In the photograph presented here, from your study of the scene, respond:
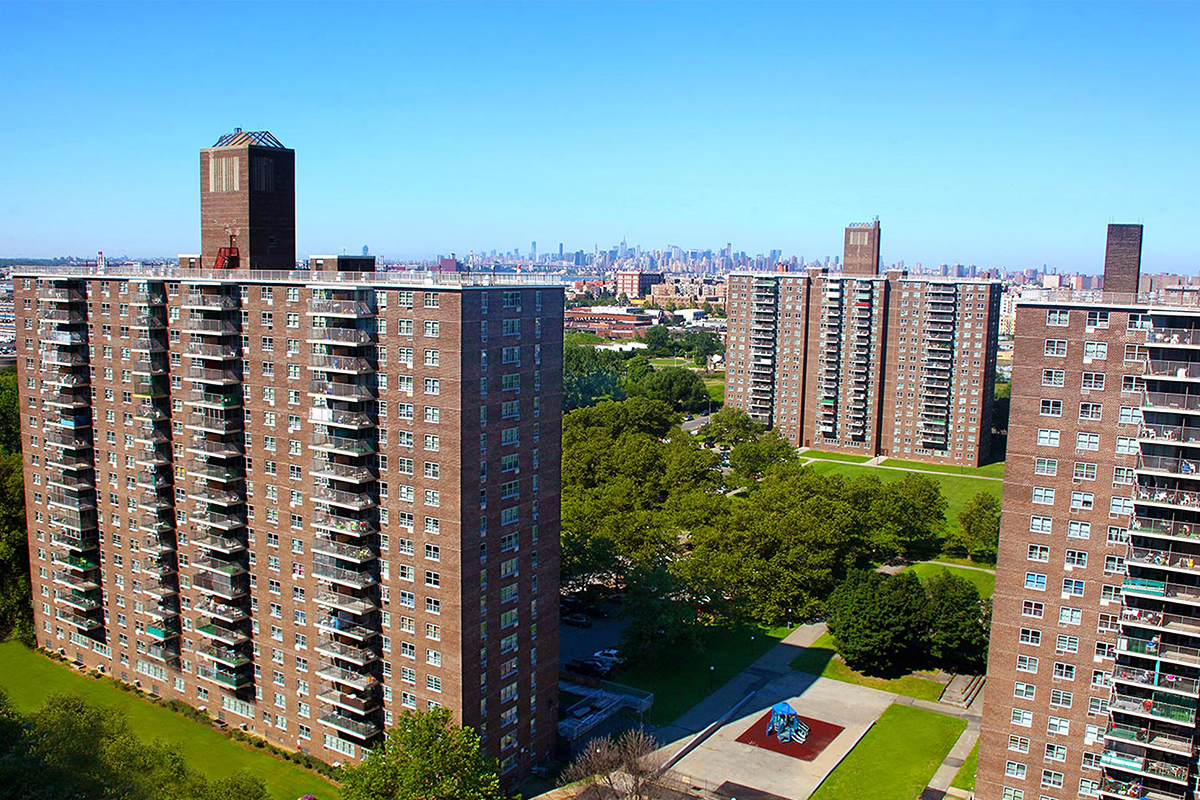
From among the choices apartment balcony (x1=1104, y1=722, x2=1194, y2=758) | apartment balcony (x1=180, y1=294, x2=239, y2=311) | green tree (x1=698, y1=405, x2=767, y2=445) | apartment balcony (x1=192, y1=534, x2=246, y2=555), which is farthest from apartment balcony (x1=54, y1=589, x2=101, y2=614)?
green tree (x1=698, y1=405, x2=767, y2=445)

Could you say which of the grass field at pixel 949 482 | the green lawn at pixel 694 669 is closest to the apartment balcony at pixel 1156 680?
the green lawn at pixel 694 669

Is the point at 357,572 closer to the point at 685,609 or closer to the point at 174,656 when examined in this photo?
the point at 174,656

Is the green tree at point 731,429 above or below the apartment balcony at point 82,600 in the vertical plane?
above

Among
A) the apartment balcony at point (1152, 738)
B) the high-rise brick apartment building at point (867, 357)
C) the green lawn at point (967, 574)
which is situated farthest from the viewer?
the high-rise brick apartment building at point (867, 357)

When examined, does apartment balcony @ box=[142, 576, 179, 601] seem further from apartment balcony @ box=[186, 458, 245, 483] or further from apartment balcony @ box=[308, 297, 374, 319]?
apartment balcony @ box=[308, 297, 374, 319]

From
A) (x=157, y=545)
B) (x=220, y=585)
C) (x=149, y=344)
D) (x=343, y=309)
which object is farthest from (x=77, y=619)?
(x=343, y=309)

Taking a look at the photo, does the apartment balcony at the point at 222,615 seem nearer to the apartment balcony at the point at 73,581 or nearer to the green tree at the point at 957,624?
the apartment balcony at the point at 73,581
